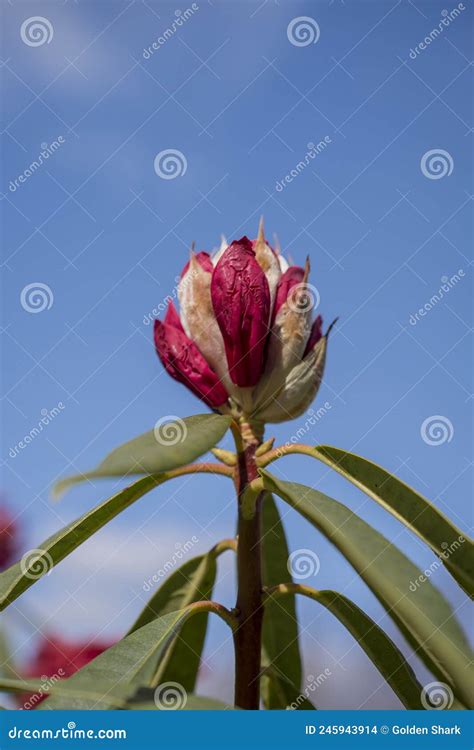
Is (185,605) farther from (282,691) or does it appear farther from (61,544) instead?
(61,544)

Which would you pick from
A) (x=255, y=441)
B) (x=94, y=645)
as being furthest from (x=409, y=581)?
(x=94, y=645)

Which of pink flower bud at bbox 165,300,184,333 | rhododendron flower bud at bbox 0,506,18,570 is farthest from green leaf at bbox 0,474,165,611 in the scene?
rhododendron flower bud at bbox 0,506,18,570

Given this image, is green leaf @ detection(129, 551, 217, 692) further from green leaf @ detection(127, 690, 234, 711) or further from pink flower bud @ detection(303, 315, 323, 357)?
green leaf @ detection(127, 690, 234, 711)

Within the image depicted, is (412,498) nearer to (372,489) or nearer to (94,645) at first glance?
(372,489)

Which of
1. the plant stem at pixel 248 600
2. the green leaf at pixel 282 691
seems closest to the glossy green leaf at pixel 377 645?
the plant stem at pixel 248 600

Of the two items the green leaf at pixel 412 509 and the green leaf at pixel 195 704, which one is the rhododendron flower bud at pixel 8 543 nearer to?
the green leaf at pixel 412 509
